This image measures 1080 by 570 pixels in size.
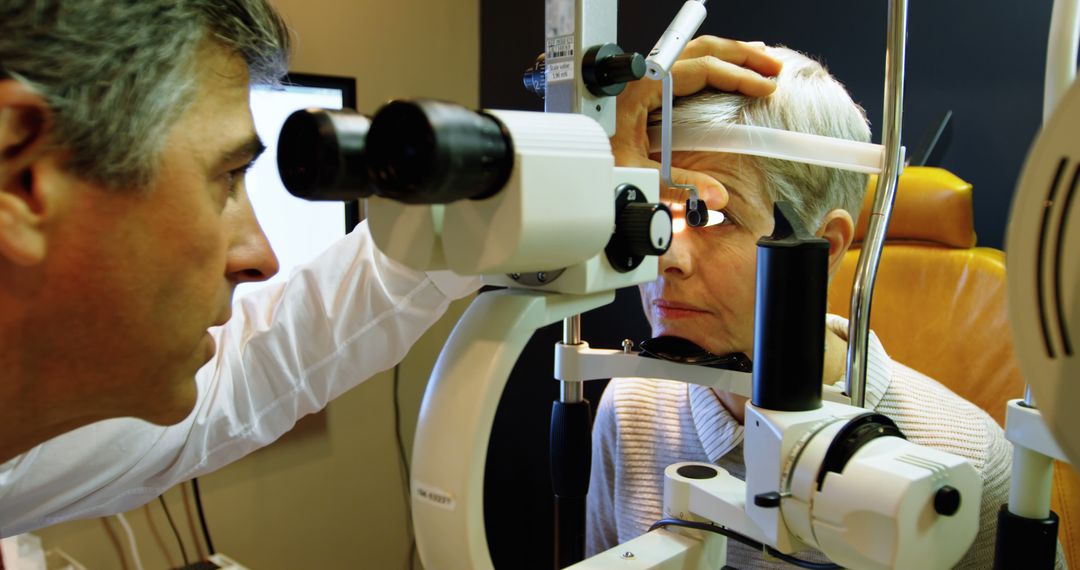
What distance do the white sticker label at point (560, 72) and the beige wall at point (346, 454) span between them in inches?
57.6

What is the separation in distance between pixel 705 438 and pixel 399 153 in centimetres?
77

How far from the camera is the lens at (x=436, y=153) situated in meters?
0.41

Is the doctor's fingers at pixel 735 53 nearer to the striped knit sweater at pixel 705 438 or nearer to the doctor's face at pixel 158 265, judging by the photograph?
the striped knit sweater at pixel 705 438

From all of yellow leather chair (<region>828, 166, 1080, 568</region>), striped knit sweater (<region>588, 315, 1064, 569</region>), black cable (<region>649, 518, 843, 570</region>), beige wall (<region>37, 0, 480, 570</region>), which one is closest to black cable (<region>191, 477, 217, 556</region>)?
beige wall (<region>37, 0, 480, 570</region>)

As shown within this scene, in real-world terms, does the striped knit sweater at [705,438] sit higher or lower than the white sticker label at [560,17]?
lower

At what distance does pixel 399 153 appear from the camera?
43 centimetres

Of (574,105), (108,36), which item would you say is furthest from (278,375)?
(574,105)

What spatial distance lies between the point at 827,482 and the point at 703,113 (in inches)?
20.4

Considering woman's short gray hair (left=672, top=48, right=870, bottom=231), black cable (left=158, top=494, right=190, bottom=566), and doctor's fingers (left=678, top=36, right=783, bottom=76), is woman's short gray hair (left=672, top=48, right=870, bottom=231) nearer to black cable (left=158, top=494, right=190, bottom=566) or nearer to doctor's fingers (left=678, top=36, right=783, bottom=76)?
doctor's fingers (left=678, top=36, right=783, bottom=76)

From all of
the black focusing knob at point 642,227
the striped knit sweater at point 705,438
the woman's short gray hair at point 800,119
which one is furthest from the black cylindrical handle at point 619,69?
the striped knit sweater at point 705,438

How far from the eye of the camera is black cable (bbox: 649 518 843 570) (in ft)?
2.07

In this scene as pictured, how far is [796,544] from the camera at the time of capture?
0.57 meters

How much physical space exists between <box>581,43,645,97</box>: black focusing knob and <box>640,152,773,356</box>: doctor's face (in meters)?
0.36

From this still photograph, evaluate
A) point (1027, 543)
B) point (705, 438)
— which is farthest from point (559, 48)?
point (705, 438)
